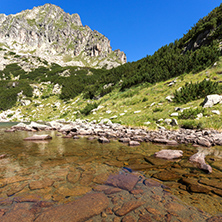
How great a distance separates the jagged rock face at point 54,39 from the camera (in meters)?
143

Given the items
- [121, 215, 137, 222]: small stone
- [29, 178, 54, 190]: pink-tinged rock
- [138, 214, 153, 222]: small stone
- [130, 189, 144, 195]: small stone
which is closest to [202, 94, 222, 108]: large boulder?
[130, 189, 144, 195]: small stone

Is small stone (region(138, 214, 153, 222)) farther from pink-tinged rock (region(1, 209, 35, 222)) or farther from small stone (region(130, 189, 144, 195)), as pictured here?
pink-tinged rock (region(1, 209, 35, 222))

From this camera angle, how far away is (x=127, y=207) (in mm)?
2621

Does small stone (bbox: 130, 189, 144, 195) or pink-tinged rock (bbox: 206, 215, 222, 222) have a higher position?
pink-tinged rock (bbox: 206, 215, 222, 222)

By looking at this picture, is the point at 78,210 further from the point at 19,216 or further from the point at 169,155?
the point at 169,155

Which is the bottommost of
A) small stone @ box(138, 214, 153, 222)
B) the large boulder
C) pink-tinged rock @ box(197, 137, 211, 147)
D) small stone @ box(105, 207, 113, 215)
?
small stone @ box(105, 207, 113, 215)

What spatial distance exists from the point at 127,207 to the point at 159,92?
18.8m

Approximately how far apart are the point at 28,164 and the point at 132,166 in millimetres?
4018

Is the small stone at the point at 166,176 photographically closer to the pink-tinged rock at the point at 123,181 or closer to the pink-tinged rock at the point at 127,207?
the pink-tinged rock at the point at 123,181

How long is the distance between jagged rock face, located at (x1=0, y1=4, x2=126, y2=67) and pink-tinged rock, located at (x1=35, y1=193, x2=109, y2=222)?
460 feet

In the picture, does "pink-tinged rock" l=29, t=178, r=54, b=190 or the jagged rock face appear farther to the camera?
the jagged rock face

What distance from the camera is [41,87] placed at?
5597 cm

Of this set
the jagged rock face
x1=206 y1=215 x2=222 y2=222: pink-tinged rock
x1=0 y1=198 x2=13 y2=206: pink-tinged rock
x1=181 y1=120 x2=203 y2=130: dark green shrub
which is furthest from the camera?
the jagged rock face

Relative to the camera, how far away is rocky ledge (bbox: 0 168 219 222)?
2.34 meters
